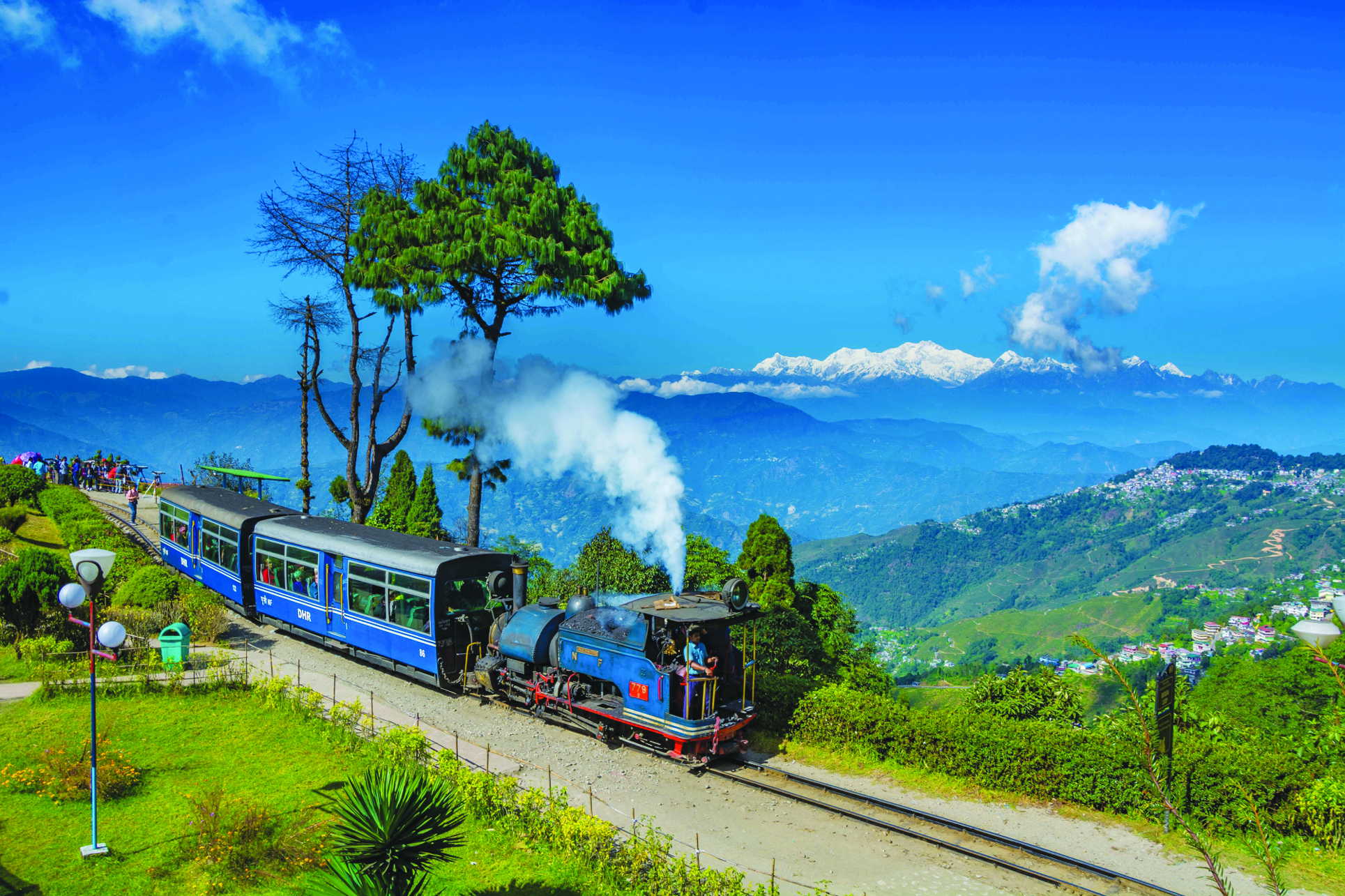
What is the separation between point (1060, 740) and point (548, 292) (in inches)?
673

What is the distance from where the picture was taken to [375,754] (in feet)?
46.2

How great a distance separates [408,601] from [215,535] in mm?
9773

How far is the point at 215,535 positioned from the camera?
23.2 meters

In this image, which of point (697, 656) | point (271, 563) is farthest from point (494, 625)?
point (271, 563)

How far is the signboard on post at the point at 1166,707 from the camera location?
1122cm

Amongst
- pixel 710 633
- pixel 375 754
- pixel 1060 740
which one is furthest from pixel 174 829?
pixel 1060 740

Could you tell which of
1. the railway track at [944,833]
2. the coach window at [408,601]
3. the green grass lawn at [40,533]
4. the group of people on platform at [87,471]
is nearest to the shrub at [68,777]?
the coach window at [408,601]

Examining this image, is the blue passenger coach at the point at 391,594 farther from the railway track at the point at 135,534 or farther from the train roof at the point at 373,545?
the railway track at the point at 135,534

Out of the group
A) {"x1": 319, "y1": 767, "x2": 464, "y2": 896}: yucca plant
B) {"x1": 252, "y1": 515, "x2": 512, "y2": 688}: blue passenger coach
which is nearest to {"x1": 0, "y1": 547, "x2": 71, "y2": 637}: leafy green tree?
{"x1": 252, "y1": 515, "x2": 512, "y2": 688}: blue passenger coach

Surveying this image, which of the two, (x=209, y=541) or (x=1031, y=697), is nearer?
(x=1031, y=697)

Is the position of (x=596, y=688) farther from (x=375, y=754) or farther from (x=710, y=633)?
(x=375, y=754)

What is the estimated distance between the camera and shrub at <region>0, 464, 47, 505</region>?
32875 millimetres

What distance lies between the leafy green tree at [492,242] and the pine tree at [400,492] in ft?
48.1

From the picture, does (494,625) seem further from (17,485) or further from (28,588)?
(17,485)
